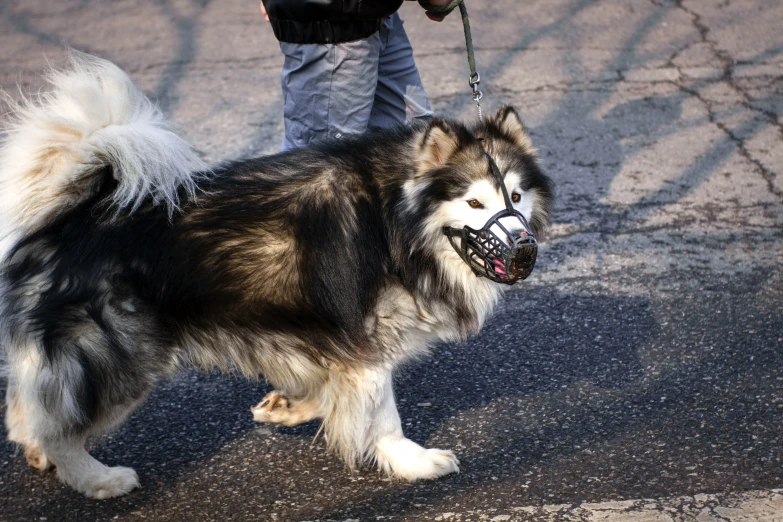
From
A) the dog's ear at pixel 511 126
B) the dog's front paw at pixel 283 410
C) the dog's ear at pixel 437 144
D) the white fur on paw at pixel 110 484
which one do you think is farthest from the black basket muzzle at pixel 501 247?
the white fur on paw at pixel 110 484

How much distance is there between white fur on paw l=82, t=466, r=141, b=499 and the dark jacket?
188 centimetres

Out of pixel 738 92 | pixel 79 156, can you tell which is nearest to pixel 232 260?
pixel 79 156

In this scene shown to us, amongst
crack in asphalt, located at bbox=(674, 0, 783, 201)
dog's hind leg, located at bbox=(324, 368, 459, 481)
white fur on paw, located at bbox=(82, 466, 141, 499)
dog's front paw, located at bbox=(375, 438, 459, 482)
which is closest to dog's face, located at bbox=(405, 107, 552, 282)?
dog's hind leg, located at bbox=(324, 368, 459, 481)

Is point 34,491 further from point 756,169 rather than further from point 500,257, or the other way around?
point 756,169

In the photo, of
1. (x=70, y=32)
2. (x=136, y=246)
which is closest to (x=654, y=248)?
(x=136, y=246)

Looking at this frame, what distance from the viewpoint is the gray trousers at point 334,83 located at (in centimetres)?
343

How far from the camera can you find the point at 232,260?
2.76 m

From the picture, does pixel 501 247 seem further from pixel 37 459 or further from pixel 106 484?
pixel 37 459

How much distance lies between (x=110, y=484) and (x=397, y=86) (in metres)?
2.16

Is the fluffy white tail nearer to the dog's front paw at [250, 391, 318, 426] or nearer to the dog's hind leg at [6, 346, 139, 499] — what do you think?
the dog's hind leg at [6, 346, 139, 499]

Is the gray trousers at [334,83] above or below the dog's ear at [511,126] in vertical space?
above

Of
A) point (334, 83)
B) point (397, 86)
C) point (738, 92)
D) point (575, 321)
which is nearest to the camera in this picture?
point (334, 83)

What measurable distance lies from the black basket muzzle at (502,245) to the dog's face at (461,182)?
15 mm

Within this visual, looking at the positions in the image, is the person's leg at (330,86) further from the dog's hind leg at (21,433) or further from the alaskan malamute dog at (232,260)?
the dog's hind leg at (21,433)
